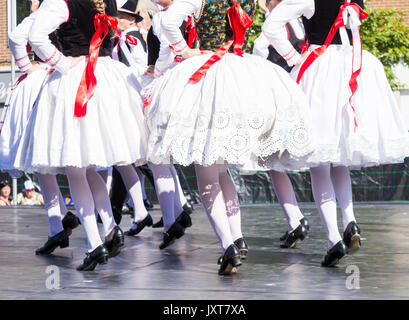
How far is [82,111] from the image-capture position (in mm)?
4426

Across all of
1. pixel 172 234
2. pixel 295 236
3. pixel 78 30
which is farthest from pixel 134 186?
pixel 78 30

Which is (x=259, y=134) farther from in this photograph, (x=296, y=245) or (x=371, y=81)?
(x=296, y=245)

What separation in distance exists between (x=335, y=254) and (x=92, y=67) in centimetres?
174

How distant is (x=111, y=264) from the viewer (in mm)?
4879

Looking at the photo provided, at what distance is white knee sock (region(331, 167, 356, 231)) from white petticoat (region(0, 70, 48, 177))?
7.70 ft

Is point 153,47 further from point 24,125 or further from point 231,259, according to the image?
point 231,259

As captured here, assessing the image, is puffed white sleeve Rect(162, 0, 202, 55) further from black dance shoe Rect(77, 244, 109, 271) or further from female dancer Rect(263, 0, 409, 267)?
black dance shoe Rect(77, 244, 109, 271)

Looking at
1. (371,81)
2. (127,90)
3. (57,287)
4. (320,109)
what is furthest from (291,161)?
(57,287)

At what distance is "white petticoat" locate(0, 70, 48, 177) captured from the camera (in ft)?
19.3

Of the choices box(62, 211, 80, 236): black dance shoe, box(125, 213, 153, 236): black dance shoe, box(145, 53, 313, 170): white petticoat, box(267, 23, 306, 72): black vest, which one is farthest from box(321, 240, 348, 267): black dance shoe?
box(267, 23, 306, 72): black vest

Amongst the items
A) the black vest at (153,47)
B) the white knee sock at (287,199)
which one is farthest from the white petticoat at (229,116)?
the black vest at (153,47)

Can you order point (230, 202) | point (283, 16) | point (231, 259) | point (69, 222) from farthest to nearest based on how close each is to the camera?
1. point (69, 222)
2. point (283, 16)
3. point (230, 202)
4. point (231, 259)

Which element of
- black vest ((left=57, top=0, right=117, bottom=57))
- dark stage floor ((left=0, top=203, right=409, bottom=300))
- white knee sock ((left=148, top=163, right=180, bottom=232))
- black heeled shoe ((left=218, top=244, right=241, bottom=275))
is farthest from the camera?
white knee sock ((left=148, top=163, right=180, bottom=232))

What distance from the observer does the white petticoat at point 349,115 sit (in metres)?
4.46
